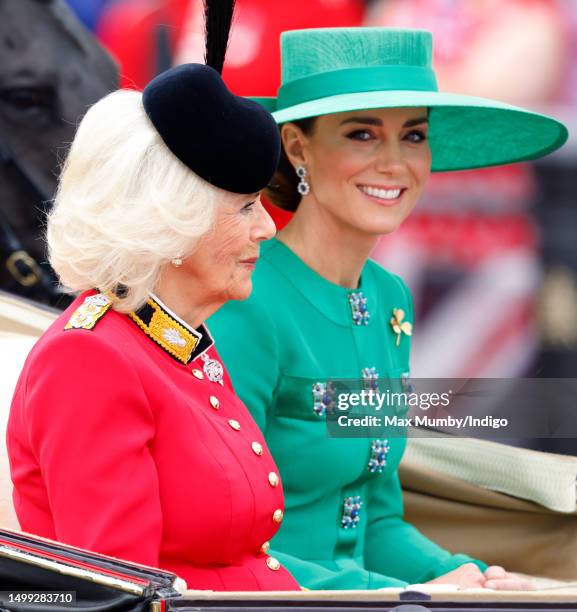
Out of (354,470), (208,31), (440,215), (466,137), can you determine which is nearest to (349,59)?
(466,137)

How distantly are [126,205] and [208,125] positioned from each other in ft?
0.47

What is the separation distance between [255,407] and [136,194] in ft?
1.90

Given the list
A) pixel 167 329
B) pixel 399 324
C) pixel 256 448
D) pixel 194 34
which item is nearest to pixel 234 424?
pixel 256 448

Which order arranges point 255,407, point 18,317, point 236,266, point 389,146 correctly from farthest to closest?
point 18,317
point 389,146
point 255,407
point 236,266

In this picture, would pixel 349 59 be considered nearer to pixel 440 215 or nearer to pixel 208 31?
pixel 208 31

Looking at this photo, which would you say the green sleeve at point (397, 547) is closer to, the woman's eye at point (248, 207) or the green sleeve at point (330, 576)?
the green sleeve at point (330, 576)

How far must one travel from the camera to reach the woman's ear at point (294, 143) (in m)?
2.29

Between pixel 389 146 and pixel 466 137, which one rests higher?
pixel 466 137

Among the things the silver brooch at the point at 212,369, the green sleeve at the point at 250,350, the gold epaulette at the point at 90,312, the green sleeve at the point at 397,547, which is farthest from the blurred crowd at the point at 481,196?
the gold epaulette at the point at 90,312

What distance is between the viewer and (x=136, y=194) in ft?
5.12

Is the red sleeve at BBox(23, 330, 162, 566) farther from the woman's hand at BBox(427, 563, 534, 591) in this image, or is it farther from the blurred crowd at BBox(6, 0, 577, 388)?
the blurred crowd at BBox(6, 0, 577, 388)

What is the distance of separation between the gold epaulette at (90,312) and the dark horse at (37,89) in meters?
2.65

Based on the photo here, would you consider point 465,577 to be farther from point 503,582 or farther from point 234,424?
point 234,424

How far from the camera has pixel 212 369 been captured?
1.75 m
